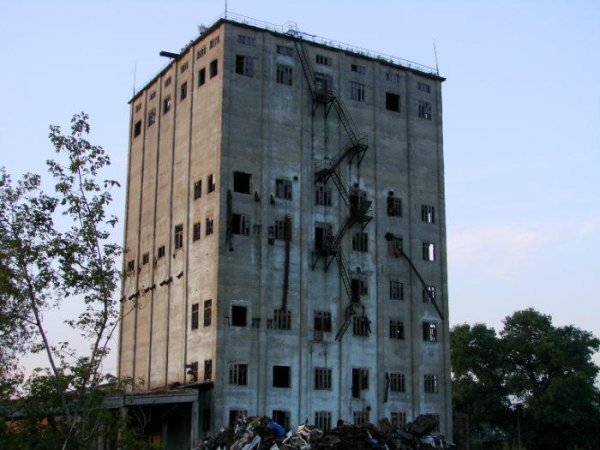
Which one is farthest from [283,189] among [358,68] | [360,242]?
[358,68]

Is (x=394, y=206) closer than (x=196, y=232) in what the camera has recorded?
No

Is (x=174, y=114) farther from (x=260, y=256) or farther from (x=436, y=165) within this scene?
(x=436, y=165)

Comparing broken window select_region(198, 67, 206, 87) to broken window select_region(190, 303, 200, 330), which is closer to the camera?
broken window select_region(190, 303, 200, 330)

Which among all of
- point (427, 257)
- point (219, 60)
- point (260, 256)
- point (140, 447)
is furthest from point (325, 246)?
point (140, 447)

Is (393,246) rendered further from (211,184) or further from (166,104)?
(166,104)

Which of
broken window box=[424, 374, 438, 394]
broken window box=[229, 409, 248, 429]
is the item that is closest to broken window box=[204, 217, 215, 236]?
broken window box=[229, 409, 248, 429]

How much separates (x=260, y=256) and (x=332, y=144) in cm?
956

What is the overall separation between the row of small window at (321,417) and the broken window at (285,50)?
22680 millimetres

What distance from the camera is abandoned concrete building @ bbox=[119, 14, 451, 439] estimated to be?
5250 cm

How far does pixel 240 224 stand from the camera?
53375 mm

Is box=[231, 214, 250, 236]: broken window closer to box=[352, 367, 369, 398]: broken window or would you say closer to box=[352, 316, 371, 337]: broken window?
box=[352, 316, 371, 337]: broken window

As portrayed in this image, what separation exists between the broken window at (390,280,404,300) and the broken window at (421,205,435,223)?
5.25 metres

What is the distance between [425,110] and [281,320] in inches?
782

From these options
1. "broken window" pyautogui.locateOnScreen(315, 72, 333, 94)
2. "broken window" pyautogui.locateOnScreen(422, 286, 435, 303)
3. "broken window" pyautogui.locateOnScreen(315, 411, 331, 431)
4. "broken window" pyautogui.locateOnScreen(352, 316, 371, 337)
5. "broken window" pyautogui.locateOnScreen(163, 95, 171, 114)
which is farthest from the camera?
A: "broken window" pyautogui.locateOnScreen(163, 95, 171, 114)
